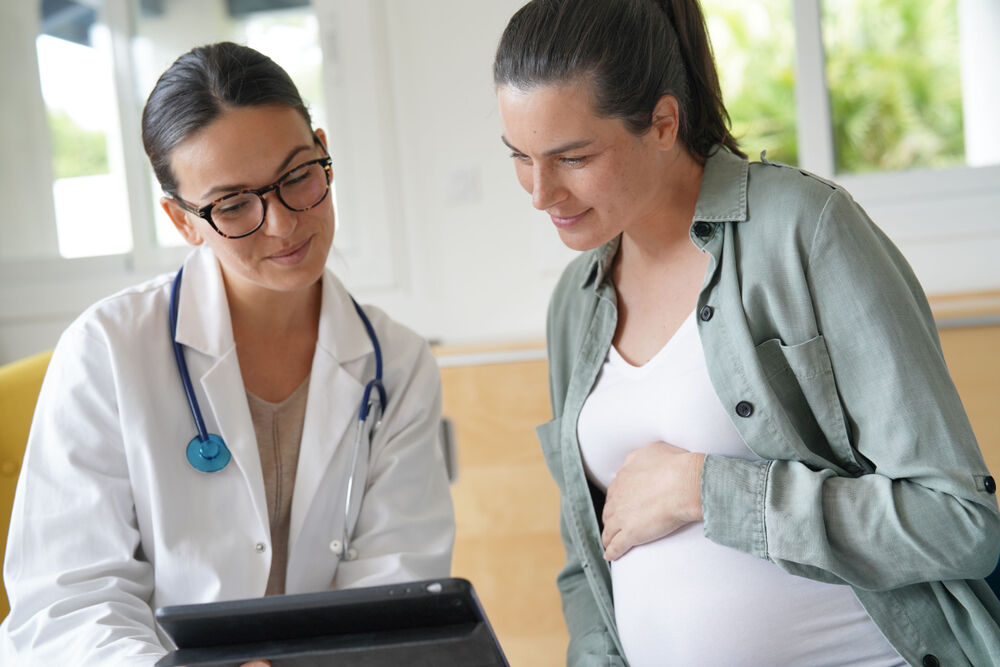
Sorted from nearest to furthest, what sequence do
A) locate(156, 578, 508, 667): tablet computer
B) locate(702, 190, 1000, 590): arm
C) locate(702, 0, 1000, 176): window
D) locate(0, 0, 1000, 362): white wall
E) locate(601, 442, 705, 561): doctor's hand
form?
1. locate(156, 578, 508, 667): tablet computer
2. locate(702, 190, 1000, 590): arm
3. locate(601, 442, 705, 561): doctor's hand
4. locate(0, 0, 1000, 362): white wall
5. locate(702, 0, 1000, 176): window

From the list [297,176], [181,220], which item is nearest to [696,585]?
[297,176]

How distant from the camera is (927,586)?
1.18 metres

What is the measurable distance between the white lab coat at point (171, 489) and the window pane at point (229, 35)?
5.49 ft

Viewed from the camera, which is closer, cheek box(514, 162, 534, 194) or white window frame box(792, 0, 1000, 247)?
cheek box(514, 162, 534, 194)

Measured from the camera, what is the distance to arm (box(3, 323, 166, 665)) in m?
1.22

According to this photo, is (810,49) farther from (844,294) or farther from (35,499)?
(35,499)

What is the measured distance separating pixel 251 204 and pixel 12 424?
1.76 ft

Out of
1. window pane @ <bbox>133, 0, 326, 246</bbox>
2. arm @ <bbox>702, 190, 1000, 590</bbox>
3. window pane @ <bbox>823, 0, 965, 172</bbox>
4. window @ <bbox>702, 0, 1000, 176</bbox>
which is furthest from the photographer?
window pane @ <bbox>823, 0, 965, 172</bbox>

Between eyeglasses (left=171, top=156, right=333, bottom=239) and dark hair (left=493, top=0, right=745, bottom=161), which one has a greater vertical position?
dark hair (left=493, top=0, right=745, bottom=161)

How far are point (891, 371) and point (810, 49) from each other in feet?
6.13

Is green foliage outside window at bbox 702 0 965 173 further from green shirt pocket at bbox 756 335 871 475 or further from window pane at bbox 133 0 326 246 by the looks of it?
green shirt pocket at bbox 756 335 871 475

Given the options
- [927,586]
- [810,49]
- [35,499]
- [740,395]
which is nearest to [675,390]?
[740,395]

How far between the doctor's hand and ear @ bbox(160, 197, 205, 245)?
0.73 meters

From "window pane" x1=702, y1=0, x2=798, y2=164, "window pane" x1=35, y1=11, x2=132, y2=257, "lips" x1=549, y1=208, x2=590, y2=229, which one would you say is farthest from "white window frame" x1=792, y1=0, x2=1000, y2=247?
"window pane" x1=702, y1=0, x2=798, y2=164
